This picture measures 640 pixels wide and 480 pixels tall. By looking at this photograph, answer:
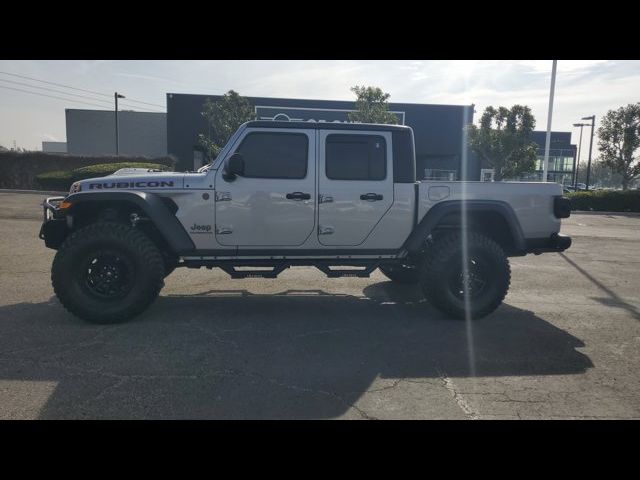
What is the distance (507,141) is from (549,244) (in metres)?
25.3

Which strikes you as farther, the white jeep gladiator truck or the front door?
the front door

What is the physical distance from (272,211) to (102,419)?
107 inches

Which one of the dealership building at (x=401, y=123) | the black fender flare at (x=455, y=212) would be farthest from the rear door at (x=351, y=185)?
the dealership building at (x=401, y=123)

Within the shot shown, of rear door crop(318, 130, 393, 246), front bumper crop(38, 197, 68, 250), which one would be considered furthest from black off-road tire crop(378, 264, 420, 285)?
front bumper crop(38, 197, 68, 250)

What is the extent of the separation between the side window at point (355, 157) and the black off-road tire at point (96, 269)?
2.20 metres

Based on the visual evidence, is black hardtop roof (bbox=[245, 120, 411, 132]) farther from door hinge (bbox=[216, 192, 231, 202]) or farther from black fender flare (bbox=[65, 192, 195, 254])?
black fender flare (bbox=[65, 192, 195, 254])

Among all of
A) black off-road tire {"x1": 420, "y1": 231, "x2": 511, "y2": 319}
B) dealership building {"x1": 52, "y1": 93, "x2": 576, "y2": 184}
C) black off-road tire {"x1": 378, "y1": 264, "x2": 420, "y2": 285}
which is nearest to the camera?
black off-road tire {"x1": 420, "y1": 231, "x2": 511, "y2": 319}

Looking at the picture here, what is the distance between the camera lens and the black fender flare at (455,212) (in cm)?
504

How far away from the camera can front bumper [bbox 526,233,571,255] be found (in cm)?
524

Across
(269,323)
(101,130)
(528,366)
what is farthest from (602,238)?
(101,130)

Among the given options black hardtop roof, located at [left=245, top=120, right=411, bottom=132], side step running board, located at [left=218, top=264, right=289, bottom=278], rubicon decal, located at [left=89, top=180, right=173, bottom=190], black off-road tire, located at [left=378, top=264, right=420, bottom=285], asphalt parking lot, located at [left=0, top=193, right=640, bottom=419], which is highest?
black hardtop roof, located at [left=245, top=120, right=411, bottom=132]

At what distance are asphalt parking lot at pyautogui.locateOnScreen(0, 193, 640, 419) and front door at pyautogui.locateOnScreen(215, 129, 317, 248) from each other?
3.16 feet

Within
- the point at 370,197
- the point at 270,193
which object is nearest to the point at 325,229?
the point at 370,197

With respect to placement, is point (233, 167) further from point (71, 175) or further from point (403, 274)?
point (71, 175)
